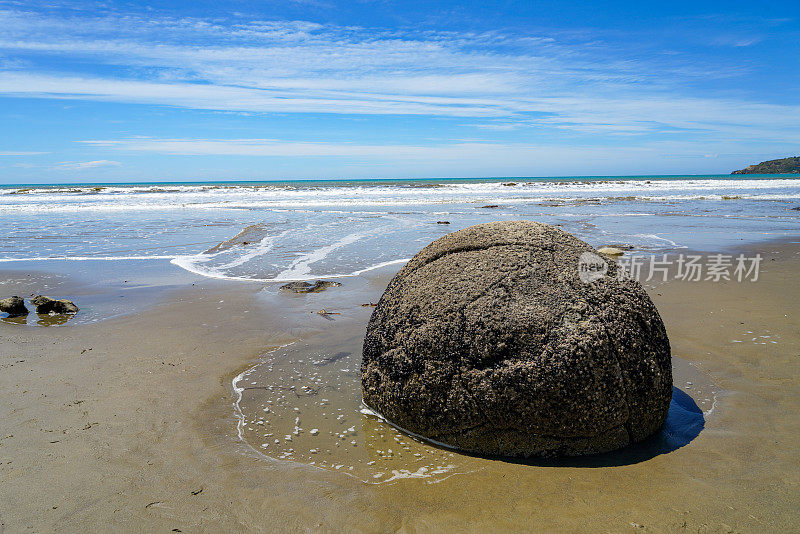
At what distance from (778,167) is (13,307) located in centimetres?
11031

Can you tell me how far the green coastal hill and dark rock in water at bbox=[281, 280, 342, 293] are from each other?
341 ft

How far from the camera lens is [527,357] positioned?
9.84ft

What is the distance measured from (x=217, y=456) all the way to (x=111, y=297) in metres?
5.17

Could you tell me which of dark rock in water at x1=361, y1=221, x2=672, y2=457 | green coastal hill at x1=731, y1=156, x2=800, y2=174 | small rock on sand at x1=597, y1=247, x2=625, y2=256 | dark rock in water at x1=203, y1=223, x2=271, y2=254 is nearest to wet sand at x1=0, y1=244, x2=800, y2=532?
dark rock in water at x1=361, y1=221, x2=672, y2=457

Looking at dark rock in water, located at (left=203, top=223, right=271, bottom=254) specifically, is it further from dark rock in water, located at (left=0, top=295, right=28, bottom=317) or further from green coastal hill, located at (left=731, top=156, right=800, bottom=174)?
green coastal hill, located at (left=731, top=156, right=800, bottom=174)

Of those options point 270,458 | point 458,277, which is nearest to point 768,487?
point 458,277

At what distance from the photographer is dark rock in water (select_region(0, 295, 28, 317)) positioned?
6.31m

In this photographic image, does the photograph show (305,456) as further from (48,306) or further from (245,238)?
(245,238)

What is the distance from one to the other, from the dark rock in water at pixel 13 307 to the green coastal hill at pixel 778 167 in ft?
352

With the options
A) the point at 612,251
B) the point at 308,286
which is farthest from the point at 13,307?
the point at 612,251

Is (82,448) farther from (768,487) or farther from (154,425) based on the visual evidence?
(768,487)

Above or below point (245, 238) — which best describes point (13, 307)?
below

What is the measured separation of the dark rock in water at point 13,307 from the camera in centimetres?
631

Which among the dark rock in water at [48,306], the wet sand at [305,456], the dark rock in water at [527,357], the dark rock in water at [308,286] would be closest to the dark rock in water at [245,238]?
the dark rock in water at [308,286]
